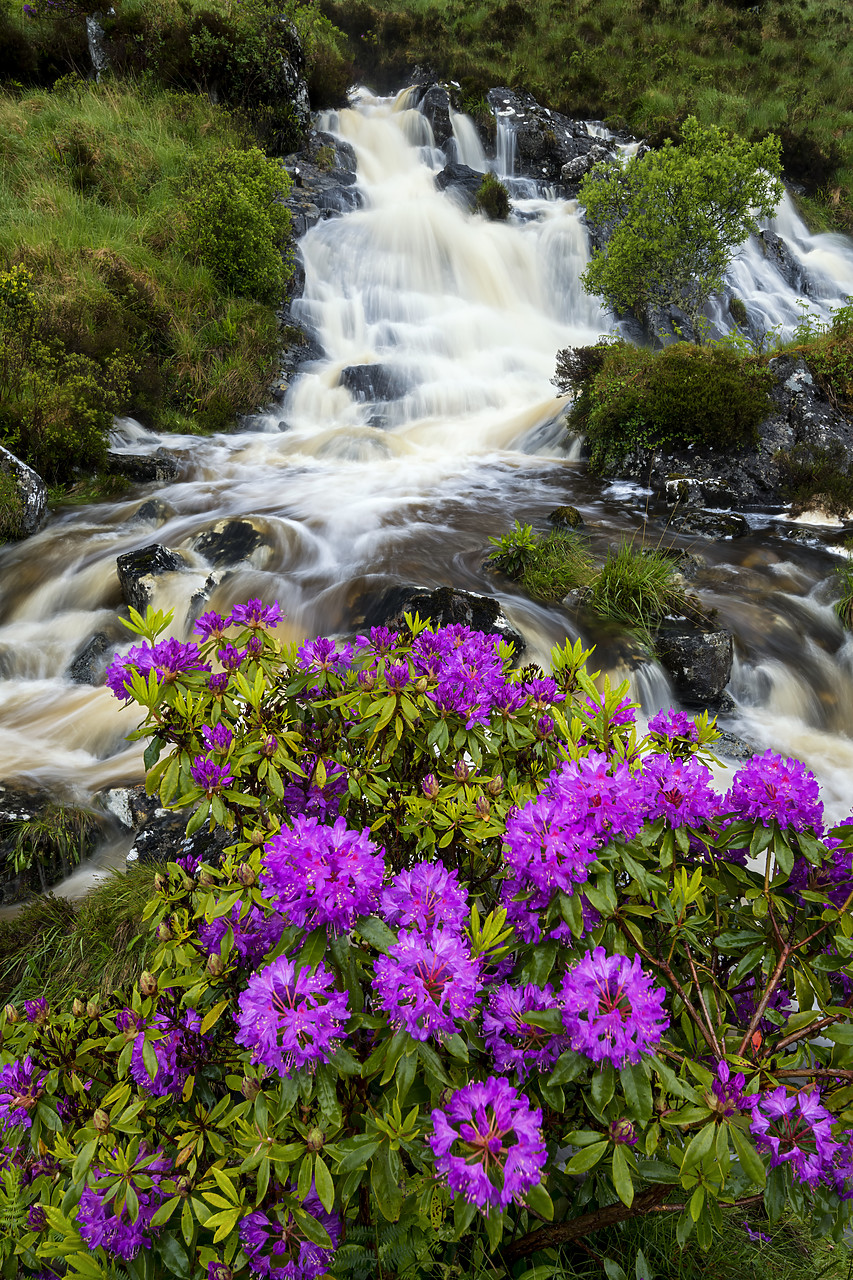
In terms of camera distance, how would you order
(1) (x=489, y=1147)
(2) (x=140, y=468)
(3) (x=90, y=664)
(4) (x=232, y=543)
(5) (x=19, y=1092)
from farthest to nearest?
(2) (x=140, y=468)
(4) (x=232, y=543)
(3) (x=90, y=664)
(5) (x=19, y=1092)
(1) (x=489, y=1147)

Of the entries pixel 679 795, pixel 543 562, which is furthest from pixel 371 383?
pixel 679 795

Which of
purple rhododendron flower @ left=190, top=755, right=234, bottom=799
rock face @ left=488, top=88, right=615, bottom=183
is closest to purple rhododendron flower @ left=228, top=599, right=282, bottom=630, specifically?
purple rhododendron flower @ left=190, top=755, right=234, bottom=799

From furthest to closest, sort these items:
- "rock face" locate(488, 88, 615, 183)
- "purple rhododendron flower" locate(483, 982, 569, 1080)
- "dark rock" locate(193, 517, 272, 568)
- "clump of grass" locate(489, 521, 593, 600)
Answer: "rock face" locate(488, 88, 615, 183)
"dark rock" locate(193, 517, 272, 568)
"clump of grass" locate(489, 521, 593, 600)
"purple rhododendron flower" locate(483, 982, 569, 1080)

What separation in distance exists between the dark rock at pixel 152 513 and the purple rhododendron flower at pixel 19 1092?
6533 mm

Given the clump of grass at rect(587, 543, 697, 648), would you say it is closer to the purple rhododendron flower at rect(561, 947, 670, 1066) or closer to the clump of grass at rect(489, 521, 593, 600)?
the clump of grass at rect(489, 521, 593, 600)

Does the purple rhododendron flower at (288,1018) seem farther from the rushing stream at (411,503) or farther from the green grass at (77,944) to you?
the rushing stream at (411,503)

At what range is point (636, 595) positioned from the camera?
18.5ft

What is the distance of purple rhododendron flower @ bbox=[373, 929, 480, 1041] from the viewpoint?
107 cm

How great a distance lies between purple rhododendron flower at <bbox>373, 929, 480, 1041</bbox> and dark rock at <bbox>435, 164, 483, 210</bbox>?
17.6 m

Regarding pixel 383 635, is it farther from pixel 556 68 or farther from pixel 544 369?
pixel 556 68

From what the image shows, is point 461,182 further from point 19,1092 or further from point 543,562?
point 19,1092

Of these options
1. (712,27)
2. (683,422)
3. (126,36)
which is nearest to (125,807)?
(683,422)

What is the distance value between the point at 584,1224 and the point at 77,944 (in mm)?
2611

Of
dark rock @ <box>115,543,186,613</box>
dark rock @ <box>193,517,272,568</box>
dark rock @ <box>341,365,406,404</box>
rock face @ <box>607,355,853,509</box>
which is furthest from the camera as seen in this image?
dark rock @ <box>341,365,406,404</box>
